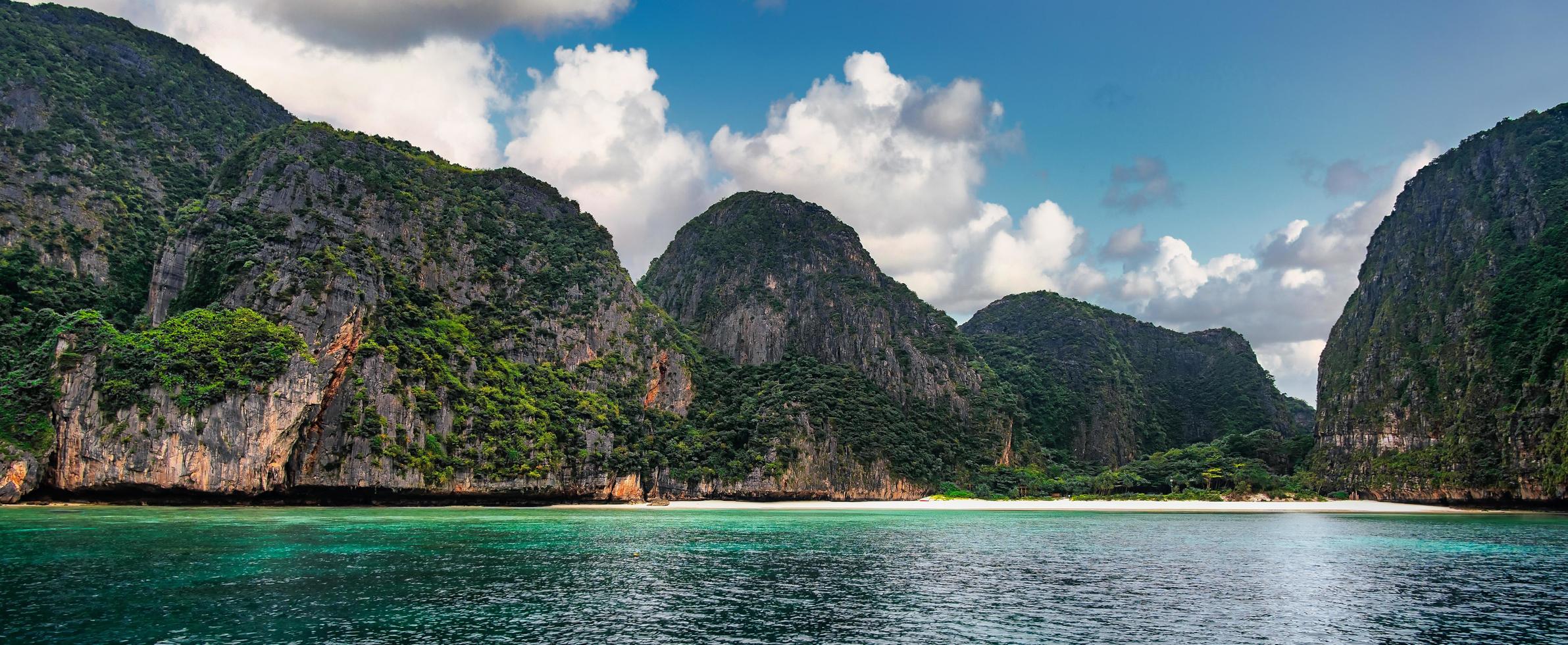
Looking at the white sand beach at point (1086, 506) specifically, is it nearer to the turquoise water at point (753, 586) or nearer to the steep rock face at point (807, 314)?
the steep rock face at point (807, 314)

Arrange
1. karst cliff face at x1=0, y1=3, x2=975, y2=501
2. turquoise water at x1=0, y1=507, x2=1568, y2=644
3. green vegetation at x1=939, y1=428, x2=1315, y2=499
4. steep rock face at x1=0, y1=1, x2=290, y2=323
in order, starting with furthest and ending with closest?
green vegetation at x1=939, y1=428, x2=1315, y2=499 < steep rock face at x1=0, y1=1, x2=290, y2=323 < karst cliff face at x1=0, y1=3, x2=975, y2=501 < turquoise water at x1=0, y1=507, x2=1568, y2=644

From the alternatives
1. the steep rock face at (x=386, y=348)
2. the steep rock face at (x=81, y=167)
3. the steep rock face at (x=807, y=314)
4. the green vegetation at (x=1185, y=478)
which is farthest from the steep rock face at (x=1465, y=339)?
the steep rock face at (x=81, y=167)

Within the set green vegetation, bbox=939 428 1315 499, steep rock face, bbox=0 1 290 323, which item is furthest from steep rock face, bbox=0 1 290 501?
green vegetation, bbox=939 428 1315 499

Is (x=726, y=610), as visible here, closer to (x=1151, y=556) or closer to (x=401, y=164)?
(x=1151, y=556)

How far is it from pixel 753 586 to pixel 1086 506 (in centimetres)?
10455

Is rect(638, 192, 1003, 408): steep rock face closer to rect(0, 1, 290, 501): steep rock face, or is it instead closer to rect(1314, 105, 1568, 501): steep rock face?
rect(1314, 105, 1568, 501): steep rock face

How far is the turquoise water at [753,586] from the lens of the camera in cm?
2339

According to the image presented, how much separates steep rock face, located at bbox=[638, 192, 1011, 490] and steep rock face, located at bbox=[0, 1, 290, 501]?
9162 centimetres

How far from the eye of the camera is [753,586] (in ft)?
107

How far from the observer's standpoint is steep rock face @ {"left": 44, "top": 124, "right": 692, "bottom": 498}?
7731cm

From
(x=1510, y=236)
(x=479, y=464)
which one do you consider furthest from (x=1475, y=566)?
(x=1510, y=236)

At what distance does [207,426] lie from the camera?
77.2m

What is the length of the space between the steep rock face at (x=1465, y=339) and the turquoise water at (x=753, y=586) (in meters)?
45.5

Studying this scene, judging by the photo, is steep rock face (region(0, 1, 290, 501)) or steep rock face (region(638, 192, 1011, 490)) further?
steep rock face (region(638, 192, 1011, 490))
